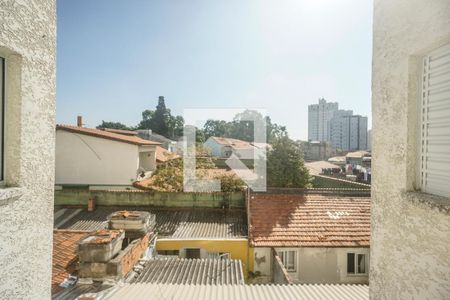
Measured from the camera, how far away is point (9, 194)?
7.07ft

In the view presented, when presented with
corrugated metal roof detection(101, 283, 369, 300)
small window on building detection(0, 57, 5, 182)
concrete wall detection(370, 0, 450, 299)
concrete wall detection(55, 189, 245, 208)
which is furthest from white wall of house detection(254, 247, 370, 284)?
small window on building detection(0, 57, 5, 182)

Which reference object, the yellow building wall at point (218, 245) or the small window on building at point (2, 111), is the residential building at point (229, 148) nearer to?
the yellow building wall at point (218, 245)

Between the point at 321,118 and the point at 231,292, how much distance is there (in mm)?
134364

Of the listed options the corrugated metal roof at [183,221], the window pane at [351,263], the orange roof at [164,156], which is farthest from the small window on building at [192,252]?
the orange roof at [164,156]

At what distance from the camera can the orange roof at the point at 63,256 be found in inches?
291

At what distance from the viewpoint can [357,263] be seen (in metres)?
11.2

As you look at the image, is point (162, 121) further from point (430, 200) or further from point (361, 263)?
point (430, 200)

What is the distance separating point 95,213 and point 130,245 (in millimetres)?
7414

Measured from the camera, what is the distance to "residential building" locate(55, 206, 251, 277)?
11273 millimetres

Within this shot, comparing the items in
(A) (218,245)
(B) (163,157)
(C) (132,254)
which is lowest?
(A) (218,245)

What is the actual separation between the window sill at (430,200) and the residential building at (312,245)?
9.07 metres

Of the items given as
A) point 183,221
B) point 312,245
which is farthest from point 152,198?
point 312,245

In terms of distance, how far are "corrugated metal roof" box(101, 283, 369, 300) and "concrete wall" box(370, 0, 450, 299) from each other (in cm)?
441

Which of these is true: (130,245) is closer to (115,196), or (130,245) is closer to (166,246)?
(166,246)
